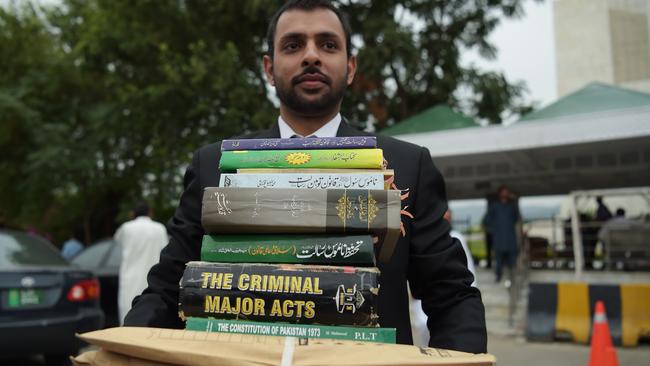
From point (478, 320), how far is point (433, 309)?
0.45ft

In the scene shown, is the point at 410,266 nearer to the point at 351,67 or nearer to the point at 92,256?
the point at 351,67

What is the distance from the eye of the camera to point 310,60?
159 cm

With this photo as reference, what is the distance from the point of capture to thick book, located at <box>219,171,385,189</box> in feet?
4.28

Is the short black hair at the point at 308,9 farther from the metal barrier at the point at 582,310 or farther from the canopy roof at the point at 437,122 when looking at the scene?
the canopy roof at the point at 437,122

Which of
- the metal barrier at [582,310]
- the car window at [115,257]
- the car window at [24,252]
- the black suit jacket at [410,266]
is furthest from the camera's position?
the car window at [115,257]

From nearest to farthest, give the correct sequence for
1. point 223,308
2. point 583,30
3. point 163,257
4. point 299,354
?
point 299,354 → point 223,308 → point 163,257 → point 583,30

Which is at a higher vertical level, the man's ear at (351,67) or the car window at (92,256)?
the man's ear at (351,67)

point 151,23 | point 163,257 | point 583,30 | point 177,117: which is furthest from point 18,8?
point 583,30

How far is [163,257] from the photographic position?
1.67 metres

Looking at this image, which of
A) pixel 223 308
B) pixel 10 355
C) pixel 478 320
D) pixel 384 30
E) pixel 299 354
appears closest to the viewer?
pixel 299 354

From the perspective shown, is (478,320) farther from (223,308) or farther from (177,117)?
(177,117)

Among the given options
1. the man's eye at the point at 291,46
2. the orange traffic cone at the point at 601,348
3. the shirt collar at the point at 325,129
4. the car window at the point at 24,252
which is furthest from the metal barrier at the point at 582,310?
the man's eye at the point at 291,46

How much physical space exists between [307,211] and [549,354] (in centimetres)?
695

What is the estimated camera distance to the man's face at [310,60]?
1.60 m
